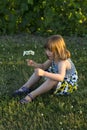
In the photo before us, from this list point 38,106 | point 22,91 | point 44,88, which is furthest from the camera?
point 22,91

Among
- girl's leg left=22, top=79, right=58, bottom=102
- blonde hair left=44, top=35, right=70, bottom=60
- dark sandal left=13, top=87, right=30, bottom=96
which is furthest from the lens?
dark sandal left=13, top=87, right=30, bottom=96

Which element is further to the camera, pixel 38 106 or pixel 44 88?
pixel 44 88

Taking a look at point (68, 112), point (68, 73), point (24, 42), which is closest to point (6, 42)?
point (24, 42)

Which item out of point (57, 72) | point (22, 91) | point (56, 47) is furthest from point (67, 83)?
point (22, 91)

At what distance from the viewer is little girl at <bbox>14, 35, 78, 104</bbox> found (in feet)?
16.4

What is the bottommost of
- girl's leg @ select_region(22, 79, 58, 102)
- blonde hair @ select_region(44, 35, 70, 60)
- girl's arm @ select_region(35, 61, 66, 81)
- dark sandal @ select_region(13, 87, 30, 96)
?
dark sandal @ select_region(13, 87, 30, 96)

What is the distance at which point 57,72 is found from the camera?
5172mm

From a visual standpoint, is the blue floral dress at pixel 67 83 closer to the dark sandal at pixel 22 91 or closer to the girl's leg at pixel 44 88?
the girl's leg at pixel 44 88

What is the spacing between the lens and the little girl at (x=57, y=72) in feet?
16.4

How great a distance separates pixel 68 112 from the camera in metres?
4.82

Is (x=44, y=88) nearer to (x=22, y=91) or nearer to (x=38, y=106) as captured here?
(x=38, y=106)

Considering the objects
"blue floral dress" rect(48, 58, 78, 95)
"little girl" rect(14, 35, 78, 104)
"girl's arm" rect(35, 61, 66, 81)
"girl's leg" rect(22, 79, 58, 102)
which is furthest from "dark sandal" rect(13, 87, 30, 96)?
"girl's arm" rect(35, 61, 66, 81)

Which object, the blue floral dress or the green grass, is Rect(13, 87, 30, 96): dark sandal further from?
the blue floral dress

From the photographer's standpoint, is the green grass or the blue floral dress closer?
the green grass
